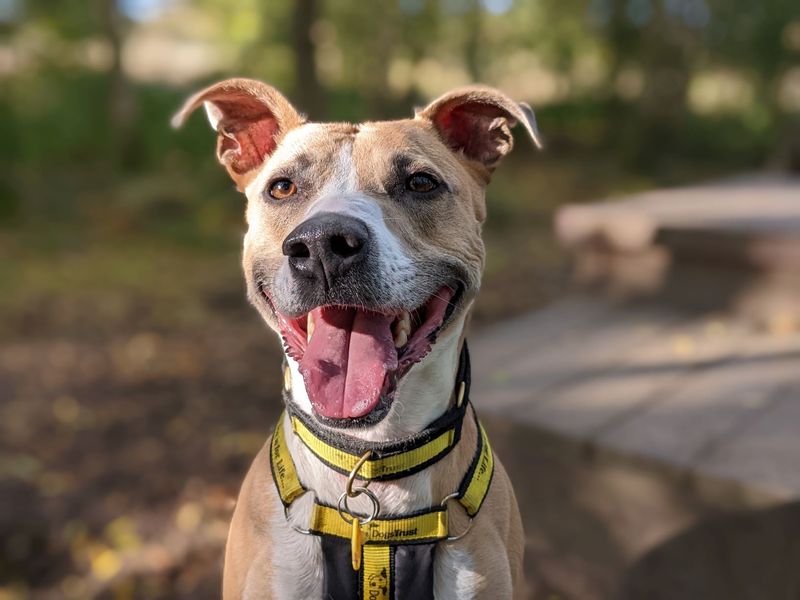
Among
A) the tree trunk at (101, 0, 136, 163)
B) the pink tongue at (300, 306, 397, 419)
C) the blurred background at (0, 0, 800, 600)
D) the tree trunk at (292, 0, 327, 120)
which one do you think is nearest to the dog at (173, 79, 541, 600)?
the pink tongue at (300, 306, 397, 419)

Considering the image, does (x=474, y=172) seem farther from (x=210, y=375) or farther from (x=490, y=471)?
(x=210, y=375)

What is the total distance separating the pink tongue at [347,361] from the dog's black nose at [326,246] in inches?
6.0

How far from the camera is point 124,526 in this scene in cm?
459

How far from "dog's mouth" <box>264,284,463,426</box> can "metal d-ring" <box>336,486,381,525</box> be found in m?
0.23

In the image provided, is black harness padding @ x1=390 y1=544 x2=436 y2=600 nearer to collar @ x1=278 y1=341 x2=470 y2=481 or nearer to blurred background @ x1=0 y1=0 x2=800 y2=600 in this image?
collar @ x1=278 y1=341 x2=470 y2=481

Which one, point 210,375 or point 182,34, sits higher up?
point 182,34

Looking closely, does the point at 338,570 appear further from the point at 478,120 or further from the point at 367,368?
the point at 478,120

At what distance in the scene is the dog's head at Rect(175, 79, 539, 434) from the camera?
1868 mm

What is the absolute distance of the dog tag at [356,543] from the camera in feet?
6.44

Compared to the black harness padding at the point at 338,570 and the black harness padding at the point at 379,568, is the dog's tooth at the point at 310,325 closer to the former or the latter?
the black harness padding at the point at 379,568

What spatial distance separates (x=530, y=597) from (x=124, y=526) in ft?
8.25

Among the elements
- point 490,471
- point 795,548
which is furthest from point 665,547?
point 490,471

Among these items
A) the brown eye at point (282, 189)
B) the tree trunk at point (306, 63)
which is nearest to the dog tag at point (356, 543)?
the brown eye at point (282, 189)

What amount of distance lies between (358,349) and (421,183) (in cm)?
59
